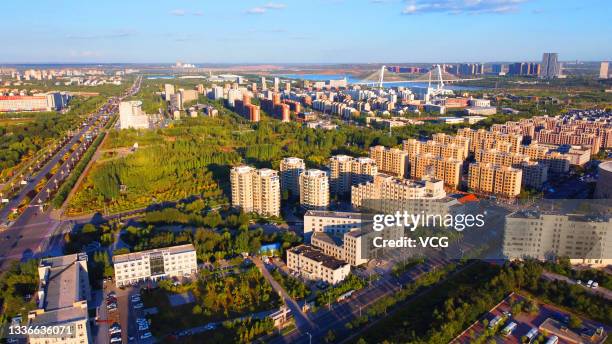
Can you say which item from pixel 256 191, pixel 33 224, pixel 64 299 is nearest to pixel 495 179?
pixel 256 191

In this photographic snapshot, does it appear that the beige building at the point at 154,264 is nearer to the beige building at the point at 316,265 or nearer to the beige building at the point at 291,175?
the beige building at the point at 316,265

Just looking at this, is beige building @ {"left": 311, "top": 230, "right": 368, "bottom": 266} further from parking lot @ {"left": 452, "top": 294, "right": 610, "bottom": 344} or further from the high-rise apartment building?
the high-rise apartment building

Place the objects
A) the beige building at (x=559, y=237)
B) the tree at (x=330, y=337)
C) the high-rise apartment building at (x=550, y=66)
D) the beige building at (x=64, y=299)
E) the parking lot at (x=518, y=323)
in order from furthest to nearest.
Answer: the high-rise apartment building at (x=550, y=66) → the beige building at (x=559, y=237) → the parking lot at (x=518, y=323) → the tree at (x=330, y=337) → the beige building at (x=64, y=299)

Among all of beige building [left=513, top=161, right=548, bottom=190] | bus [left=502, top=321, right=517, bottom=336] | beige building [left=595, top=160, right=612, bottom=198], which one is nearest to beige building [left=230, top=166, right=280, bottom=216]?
bus [left=502, top=321, right=517, bottom=336]

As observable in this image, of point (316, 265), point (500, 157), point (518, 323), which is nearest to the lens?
point (518, 323)

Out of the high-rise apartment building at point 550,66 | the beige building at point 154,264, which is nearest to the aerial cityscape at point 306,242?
the beige building at point 154,264

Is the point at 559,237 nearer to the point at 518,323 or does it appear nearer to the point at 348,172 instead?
the point at 518,323

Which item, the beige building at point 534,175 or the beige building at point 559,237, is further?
the beige building at point 534,175
